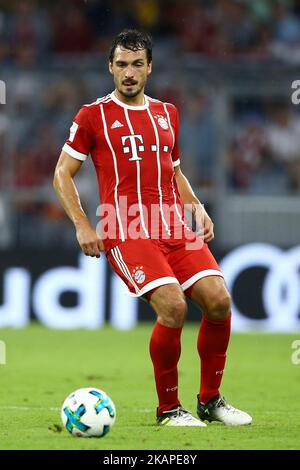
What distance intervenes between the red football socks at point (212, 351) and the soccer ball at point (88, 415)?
38.7 inches

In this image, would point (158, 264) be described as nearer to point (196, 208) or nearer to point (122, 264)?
point (122, 264)

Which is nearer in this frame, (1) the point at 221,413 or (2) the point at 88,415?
(2) the point at 88,415

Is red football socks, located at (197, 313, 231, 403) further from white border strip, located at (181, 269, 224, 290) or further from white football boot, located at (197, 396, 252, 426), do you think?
white border strip, located at (181, 269, 224, 290)

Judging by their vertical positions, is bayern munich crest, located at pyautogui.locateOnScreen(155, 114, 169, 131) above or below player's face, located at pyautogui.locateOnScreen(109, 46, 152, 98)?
below

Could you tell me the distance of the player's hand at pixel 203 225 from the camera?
23.9 feet

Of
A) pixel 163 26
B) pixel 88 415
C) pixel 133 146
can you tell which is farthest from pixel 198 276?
Result: pixel 163 26

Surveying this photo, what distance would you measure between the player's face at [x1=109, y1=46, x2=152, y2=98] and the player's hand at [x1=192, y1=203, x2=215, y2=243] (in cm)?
88

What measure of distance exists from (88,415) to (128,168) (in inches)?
66.5

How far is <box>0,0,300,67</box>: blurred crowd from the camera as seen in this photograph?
54.0ft

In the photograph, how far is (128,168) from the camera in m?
7.12

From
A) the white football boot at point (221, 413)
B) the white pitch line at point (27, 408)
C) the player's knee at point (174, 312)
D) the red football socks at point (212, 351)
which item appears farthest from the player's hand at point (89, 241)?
the white pitch line at point (27, 408)

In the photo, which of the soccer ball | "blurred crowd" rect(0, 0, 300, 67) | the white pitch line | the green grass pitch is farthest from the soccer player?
"blurred crowd" rect(0, 0, 300, 67)

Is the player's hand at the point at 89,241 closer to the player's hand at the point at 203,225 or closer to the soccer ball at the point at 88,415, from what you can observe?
the player's hand at the point at 203,225

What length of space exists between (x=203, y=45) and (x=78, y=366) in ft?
24.1
